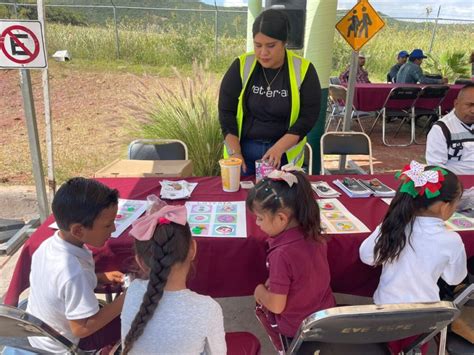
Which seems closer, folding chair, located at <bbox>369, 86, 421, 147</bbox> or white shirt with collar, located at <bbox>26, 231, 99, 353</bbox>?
white shirt with collar, located at <bbox>26, 231, 99, 353</bbox>

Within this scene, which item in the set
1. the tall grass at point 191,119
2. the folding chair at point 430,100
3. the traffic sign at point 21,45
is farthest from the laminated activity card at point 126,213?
the folding chair at point 430,100

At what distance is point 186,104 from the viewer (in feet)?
15.1

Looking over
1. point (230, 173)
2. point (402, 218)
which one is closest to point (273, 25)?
point (230, 173)

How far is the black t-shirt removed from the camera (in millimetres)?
2621

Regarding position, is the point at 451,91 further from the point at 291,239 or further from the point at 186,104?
the point at 291,239

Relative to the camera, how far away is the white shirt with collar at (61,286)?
4.75ft

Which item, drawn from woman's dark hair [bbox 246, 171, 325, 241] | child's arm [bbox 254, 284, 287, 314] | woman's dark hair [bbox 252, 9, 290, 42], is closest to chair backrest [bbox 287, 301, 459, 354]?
child's arm [bbox 254, 284, 287, 314]

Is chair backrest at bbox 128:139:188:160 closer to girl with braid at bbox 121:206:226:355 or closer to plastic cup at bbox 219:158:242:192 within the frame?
plastic cup at bbox 219:158:242:192

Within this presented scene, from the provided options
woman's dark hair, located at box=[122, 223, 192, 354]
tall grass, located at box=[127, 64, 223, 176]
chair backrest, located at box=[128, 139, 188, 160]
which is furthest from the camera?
tall grass, located at box=[127, 64, 223, 176]

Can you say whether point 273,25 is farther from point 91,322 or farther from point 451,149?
point 91,322

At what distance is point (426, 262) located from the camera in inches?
65.7

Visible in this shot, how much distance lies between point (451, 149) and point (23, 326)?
271 cm

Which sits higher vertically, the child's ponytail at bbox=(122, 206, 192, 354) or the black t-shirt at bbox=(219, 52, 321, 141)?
the black t-shirt at bbox=(219, 52, 321, 141)

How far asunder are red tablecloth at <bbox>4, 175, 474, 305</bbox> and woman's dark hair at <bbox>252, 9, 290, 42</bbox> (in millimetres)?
1162
